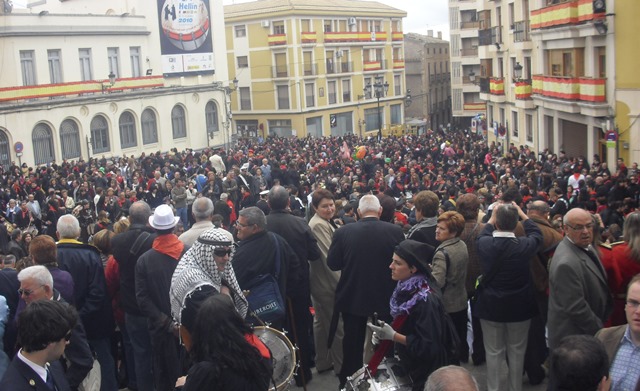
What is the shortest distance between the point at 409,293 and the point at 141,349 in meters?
2.88

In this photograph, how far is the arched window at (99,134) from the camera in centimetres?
3756

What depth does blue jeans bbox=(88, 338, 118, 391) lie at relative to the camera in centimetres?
639

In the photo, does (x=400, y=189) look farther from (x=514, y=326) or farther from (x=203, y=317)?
(x=203, y=317)

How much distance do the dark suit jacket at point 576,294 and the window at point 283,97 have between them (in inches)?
2078

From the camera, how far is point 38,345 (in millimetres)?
3850

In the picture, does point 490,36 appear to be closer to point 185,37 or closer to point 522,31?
point 522,31

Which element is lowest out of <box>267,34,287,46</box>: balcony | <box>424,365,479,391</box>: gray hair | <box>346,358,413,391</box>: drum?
<box>346,358,413,391</box>: drum

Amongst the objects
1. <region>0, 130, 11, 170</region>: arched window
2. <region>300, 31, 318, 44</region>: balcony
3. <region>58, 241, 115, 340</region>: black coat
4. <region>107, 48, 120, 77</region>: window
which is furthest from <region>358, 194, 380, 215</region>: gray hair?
<region>300, 31, 318, 44</region>: balcony

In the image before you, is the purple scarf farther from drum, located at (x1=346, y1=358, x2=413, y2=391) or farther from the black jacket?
the black jacket

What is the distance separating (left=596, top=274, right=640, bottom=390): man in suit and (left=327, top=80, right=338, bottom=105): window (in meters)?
56.9

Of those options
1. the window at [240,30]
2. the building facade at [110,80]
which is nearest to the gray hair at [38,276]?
the building facade at [110,80]

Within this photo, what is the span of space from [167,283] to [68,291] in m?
0.80

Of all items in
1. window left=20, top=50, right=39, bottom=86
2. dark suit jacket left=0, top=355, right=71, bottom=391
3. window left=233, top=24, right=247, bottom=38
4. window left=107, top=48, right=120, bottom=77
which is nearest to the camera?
dark suit jacket left=0, top=355, right=71, bottom=391

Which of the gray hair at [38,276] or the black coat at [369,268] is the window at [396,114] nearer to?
the black coat at [369,268]
